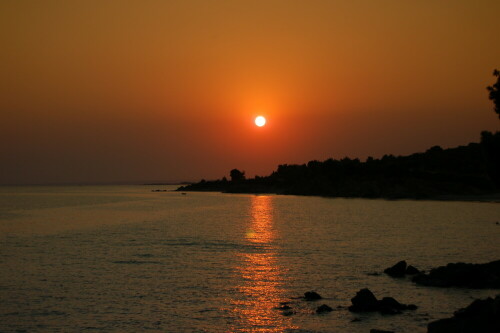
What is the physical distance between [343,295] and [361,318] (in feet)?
16.3

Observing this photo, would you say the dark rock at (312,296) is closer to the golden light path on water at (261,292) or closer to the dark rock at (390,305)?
the golden light path on water at (261,292)

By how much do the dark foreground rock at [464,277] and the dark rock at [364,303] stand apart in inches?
290

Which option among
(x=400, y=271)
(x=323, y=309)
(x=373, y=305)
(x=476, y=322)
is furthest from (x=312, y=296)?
(x=476, y=322)

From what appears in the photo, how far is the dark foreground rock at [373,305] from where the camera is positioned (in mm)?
25391

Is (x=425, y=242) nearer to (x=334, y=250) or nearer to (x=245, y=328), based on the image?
(x=334, y=250)

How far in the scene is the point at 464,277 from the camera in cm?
3112

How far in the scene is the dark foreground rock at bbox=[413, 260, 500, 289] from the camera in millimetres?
30797

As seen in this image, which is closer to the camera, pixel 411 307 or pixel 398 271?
pixel 411 307

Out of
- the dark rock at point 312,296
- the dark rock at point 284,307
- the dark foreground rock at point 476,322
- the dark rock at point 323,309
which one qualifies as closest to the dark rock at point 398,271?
the dark rock at point 312,296

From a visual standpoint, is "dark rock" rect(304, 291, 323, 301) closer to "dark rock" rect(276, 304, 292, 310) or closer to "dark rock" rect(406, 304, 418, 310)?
"dark rock" rect(276, 304, 292, 310)

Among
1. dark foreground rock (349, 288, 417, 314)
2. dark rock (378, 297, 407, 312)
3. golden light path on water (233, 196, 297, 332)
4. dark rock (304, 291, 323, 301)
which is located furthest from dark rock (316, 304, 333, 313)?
dark rock (378, 297, 407, 312)

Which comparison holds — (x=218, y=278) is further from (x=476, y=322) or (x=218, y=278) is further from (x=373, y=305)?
(x=476, y=322)

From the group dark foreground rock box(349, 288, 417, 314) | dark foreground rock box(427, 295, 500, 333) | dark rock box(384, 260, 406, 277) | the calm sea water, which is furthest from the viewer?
dark rock box(384, 260, 406, 277)

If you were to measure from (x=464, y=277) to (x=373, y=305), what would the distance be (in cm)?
865
